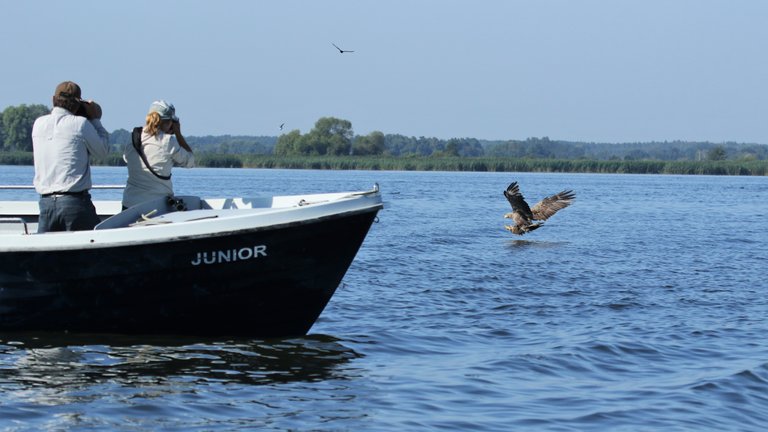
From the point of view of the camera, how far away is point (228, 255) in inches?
358

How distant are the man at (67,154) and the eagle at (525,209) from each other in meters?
15.2

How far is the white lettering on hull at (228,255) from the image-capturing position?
905 cm

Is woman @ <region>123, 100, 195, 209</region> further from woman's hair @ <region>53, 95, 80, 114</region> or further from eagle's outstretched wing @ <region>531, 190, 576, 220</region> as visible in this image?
eagle's outstretched wing @ <region>531, 190, 576, 220</region>

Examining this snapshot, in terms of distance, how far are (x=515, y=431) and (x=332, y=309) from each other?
520 centimetres

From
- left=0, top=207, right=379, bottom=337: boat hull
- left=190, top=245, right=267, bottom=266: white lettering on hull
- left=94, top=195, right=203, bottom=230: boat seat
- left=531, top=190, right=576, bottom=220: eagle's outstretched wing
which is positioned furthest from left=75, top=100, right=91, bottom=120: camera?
left=531, top=190, right=576, bottom=220: eagle's outstretched wing

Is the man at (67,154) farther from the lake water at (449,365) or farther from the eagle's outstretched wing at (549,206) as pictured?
the eagle's outstretched wing at (549,206)

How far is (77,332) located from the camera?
9703 mm

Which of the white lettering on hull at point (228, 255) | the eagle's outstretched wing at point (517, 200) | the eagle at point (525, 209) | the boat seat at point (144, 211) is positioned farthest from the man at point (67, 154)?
the eagle's outstretched wing at point (517, 200)

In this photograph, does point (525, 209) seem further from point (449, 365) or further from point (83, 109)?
point (83, 109)

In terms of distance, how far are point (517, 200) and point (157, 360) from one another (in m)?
16.1

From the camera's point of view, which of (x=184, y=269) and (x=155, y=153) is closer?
(x=184, y=269)

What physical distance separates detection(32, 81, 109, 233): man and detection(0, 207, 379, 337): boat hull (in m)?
0.36

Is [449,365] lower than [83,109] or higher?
lower

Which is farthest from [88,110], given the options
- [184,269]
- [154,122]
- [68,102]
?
[184,269]
